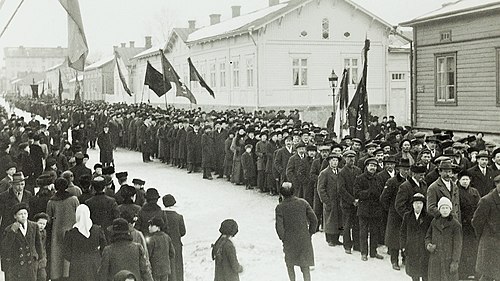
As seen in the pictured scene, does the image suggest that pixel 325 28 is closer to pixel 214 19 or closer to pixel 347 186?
pixel 214 19

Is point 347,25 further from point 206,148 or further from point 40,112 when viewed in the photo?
point 40,112

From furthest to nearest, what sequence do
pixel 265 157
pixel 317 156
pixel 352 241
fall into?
pixel 265 157 → pixel 317 156 → pixel 352 241

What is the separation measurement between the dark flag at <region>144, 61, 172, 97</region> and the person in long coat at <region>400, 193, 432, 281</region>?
1732 centimetres

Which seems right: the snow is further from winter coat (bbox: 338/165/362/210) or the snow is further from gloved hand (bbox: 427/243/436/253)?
gloved hand (bbox: 427/243/436/253)

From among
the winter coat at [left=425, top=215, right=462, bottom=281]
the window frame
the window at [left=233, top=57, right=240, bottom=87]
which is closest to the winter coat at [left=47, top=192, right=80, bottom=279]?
the winter coat at [left=425, top=215, right=462, bottom=281]

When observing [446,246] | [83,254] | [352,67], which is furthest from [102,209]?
[352,67]

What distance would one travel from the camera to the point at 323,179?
37.0 feet

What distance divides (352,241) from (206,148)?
932 centimetres

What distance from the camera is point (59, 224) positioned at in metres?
8.76

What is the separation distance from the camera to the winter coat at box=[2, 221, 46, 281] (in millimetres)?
8086

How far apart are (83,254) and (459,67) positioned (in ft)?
57.8

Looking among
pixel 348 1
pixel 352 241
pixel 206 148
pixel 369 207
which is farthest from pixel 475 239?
pixel 348 1

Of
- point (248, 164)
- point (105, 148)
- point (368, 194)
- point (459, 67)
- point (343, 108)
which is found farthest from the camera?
point (459, 67)

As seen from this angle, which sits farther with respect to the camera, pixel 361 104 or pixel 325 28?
pixel 325 28
